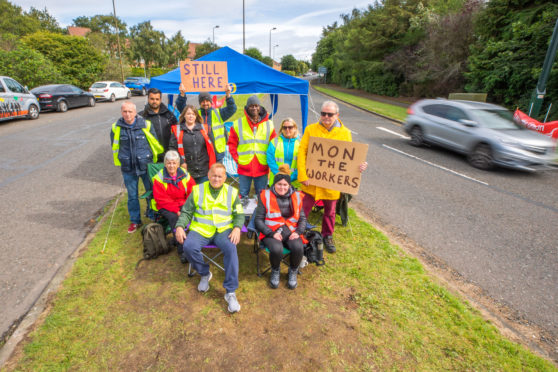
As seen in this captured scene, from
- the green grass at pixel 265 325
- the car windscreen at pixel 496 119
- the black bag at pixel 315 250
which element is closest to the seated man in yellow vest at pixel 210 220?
the green grass at pixel 265 325

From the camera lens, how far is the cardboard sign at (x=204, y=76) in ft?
18.0

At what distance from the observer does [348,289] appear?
350cm

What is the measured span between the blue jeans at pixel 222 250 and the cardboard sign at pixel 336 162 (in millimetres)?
1500

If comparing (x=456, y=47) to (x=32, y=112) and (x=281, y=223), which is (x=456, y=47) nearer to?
(x=281, y=223)

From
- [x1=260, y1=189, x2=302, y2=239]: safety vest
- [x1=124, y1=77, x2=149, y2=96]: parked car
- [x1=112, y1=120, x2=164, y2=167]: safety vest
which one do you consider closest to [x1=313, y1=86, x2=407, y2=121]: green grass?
[x1=260, y1=189, x2=302, y2=239]: safety vest

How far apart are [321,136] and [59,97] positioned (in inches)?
723

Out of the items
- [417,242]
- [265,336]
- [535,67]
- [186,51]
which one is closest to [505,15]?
[535,67]

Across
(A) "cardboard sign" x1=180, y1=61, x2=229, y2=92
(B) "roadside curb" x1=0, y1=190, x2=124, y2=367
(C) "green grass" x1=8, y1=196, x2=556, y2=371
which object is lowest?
(B) "roadside curb" x1=0, y1=190, x2=124, y2=367

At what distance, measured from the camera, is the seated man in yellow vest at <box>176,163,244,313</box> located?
3305 mm

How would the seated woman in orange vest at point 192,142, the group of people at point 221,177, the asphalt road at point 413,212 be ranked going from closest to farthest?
1. the group of people at point 221,177
2. the asphalt road at point 413,212
3. the seated woman in orange vest at point 192,142

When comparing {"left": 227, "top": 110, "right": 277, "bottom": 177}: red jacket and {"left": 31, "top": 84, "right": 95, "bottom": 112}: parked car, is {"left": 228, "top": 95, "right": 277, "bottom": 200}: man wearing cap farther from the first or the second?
{"left": 31, "top": 84, "right": 95, "bottom": 112}: parked car

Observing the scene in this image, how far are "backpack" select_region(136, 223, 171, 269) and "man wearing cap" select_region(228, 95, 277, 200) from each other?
5.05ft

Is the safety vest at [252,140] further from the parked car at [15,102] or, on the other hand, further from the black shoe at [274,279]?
the parked car at [15,102]

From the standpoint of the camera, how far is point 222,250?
131 inches
